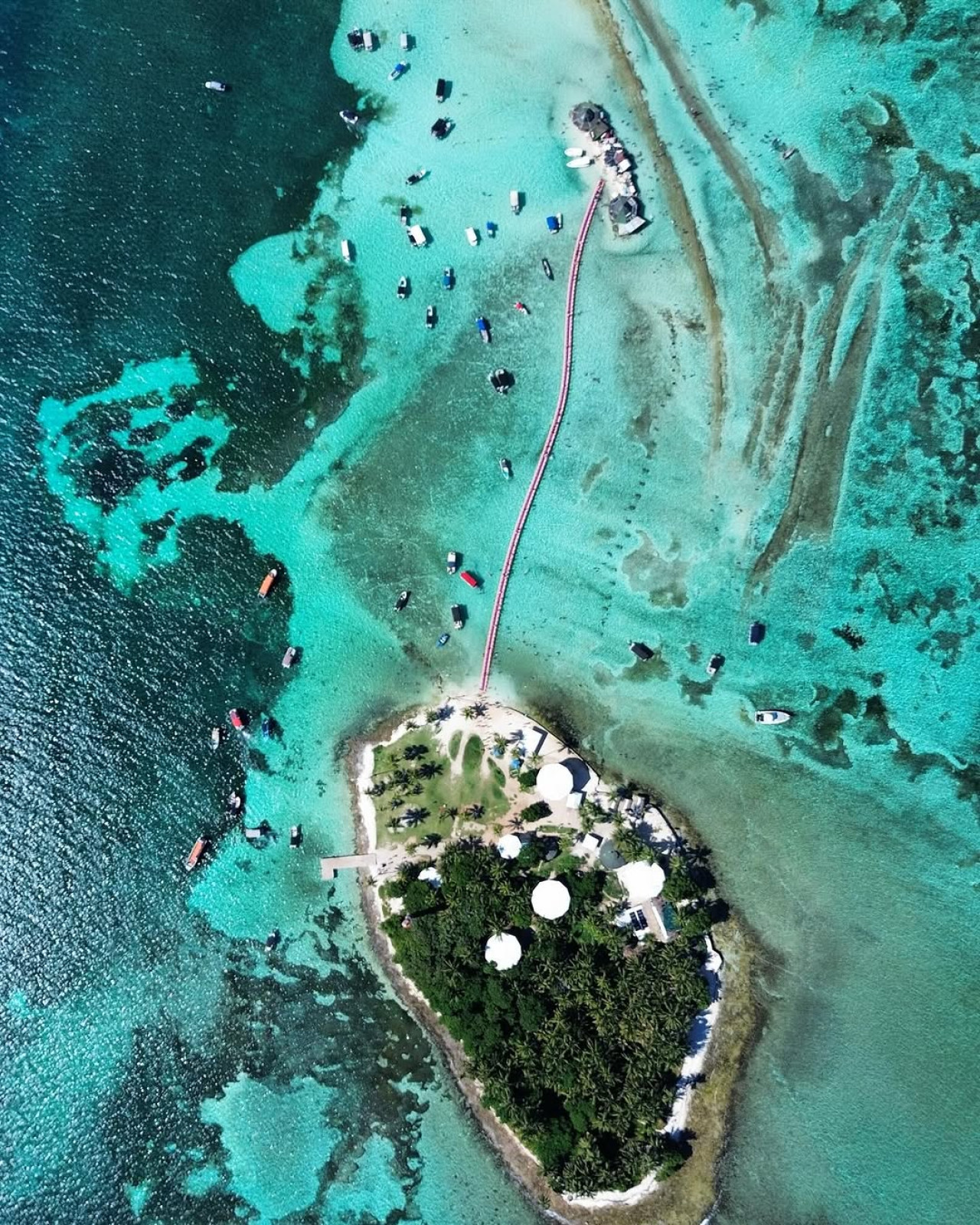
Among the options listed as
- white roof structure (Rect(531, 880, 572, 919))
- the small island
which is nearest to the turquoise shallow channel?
the small island

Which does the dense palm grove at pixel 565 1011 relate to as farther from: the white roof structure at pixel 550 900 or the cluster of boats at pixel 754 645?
the cluster of boats at pixel 754 645

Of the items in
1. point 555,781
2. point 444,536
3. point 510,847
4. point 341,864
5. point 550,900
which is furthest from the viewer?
point 444,536

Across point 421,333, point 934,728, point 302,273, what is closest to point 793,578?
point 934,728

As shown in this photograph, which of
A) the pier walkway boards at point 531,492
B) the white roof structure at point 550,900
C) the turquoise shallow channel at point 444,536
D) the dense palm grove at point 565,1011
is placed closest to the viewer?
the dense palm grove at point 565,1011

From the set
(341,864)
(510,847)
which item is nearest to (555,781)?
Answer: (510,847)

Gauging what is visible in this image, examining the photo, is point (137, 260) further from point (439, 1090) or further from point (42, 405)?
point (439, 1090)

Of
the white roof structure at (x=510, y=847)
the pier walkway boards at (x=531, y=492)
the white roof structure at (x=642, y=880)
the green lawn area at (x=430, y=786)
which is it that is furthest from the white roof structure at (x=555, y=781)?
the pier walkway boards at (x=531, y=492)

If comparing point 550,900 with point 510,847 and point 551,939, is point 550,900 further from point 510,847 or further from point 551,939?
point 510,847
